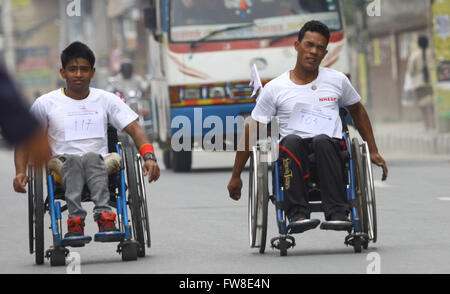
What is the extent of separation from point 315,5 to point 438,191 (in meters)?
4.12

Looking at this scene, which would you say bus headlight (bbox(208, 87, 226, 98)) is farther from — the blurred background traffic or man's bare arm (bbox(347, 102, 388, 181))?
man's bare arm (bbox(347, 102, 388, 181))

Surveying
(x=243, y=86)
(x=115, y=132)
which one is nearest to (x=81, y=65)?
(x=115, y=132)

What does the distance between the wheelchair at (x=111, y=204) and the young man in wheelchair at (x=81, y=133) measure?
0.07 m

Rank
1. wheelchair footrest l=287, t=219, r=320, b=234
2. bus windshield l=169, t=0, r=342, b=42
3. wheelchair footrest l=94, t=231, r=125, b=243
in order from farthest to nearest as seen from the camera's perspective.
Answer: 1. bus windshield l=169, t=0, r=342, b=42
2. wheelchair footrest l=94, t=231, r=125, b=243
3. wheelchair footrest l=287, t=219, r=320, b=234

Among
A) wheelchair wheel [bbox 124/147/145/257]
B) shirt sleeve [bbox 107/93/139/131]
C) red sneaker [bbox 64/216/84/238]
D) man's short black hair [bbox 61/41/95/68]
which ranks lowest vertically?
red sneaker [bbox 64/216/84/238]

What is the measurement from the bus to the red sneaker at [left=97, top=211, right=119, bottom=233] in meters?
8.04

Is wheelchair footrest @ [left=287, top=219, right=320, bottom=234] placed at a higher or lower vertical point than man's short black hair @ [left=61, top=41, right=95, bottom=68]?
lower

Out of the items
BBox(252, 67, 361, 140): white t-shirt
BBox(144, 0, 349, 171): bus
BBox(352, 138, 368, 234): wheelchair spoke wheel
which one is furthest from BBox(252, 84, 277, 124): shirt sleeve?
BBox(144, 0, 349, 171): bus

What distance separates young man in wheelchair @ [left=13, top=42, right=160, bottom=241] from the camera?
743cm

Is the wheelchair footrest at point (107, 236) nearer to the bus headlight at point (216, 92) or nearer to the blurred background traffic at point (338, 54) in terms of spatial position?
the blurred background traffic at point (338, 54)

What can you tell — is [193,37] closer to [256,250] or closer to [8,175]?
[8,175]

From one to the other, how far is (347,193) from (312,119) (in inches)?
19.9

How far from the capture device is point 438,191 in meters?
12.4

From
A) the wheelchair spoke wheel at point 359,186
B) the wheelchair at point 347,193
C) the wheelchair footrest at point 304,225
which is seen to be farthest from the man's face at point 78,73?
the wheelchair spoke wheel at point 359,186
